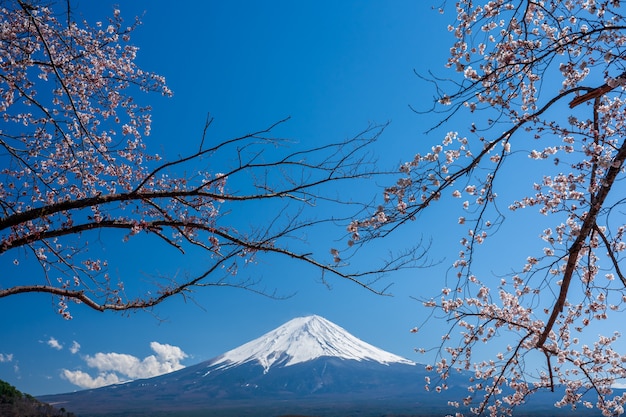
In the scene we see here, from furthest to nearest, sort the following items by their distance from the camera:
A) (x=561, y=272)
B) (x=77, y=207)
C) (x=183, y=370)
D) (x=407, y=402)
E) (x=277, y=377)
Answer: (x=183, y=370), (x=277, y=377), (x=407, y=402), (x=561, y=272), (x=77, y=207)

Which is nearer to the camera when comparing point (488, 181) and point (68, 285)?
point (488, 181)

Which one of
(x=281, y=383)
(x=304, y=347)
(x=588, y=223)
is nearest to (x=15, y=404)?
(x=588, y=223)

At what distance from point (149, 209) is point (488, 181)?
9.86 ft

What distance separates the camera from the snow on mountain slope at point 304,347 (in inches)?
6413

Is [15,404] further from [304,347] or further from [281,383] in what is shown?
[304,347]

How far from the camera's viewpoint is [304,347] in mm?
168125

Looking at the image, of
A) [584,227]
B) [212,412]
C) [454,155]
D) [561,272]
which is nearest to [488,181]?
[454,155]

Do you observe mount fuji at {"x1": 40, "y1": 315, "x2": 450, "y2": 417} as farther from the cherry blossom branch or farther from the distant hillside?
the cherry blossom branch

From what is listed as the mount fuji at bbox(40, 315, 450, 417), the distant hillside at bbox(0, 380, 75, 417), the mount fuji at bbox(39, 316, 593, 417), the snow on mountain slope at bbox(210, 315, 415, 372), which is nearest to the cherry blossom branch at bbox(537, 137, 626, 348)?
the distant hillside at bbox(0, 380, 75, 417)

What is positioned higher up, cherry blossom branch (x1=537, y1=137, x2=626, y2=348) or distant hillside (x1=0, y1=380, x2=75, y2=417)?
cherry blossom branch (x1=537, y1=137, x2=626, y2=348)

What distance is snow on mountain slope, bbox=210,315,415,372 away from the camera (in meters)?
163

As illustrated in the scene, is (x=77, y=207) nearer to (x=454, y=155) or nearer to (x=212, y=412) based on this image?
(x=454, y=155)

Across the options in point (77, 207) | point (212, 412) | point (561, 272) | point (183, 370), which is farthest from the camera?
point (183, 370)

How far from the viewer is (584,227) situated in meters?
3.99
